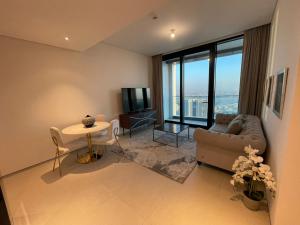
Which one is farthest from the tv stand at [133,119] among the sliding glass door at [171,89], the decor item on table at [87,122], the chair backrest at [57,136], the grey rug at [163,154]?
the chair backrest at [57,136]

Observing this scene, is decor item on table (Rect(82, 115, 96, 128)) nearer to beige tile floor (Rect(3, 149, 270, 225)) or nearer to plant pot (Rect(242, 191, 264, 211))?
beige tile floor (Rect(3, 149, 270, 225))

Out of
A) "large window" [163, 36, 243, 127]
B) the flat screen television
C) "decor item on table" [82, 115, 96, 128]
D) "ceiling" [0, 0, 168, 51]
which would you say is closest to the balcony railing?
"large window" [163, 36, 243, 127]

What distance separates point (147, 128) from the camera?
16.3 feet

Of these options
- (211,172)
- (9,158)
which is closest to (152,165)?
(211,172)

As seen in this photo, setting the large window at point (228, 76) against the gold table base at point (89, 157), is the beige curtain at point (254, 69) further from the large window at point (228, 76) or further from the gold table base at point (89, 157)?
the gold table base at point (89, 157)

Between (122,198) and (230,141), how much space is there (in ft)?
5.60

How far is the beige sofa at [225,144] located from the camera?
1847 mm

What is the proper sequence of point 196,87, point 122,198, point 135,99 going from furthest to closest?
point 196,87, point 135,99, point 122,198

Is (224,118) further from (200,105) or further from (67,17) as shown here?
(67,17)

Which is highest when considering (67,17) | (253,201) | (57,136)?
(67,17)

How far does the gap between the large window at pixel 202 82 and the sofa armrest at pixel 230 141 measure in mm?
2423

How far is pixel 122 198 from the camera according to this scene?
6.01 ft

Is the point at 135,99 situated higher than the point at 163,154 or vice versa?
the point at 135,99

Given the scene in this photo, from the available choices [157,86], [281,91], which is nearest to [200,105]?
[157,86]
